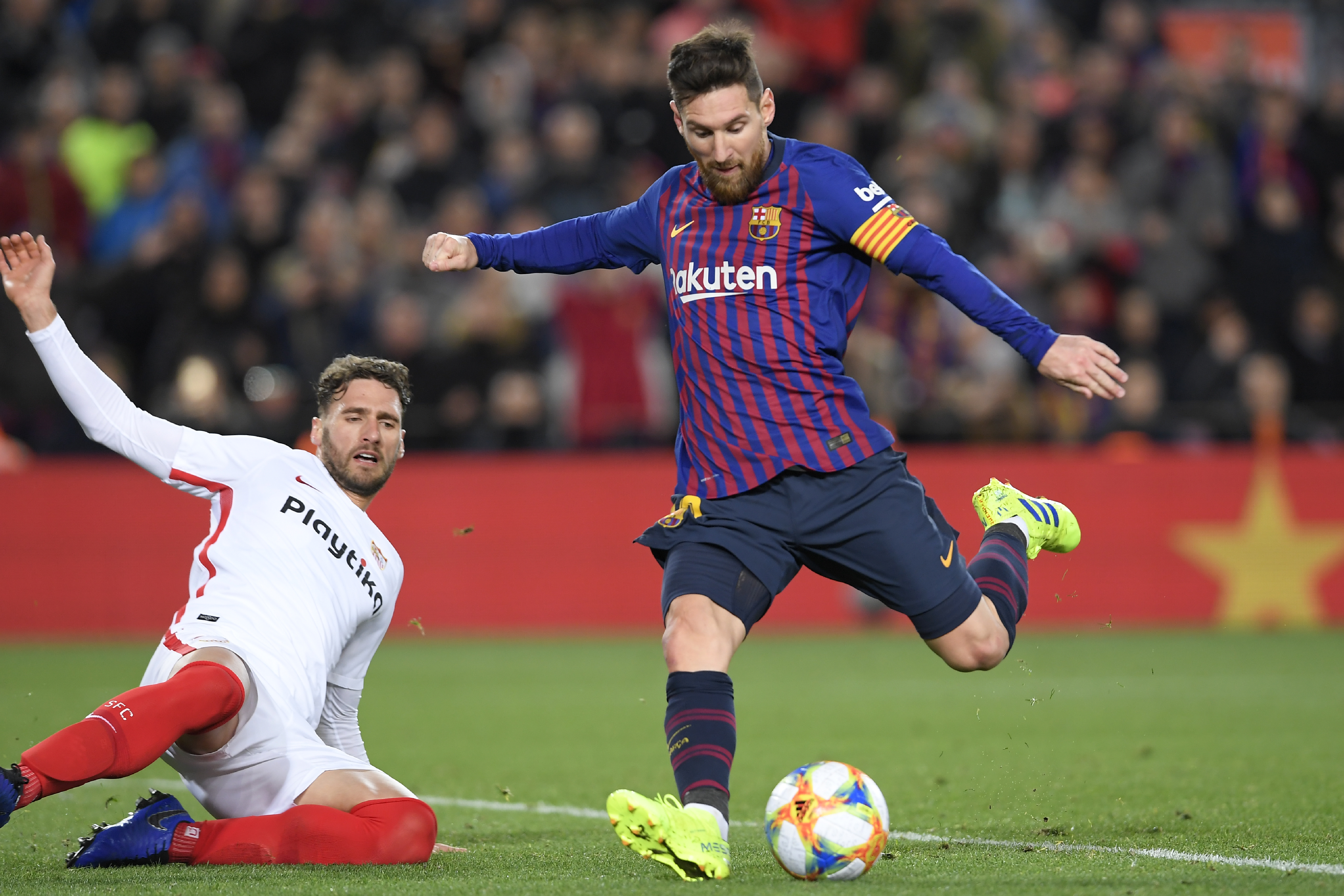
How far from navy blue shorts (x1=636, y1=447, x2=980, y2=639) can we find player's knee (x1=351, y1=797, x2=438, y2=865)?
3.06 feet

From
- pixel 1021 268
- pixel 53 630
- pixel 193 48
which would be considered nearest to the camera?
pixel 53 630

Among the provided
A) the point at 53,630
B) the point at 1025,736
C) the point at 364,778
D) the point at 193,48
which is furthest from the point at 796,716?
the point at 193,48

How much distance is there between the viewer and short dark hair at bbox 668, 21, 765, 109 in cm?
476

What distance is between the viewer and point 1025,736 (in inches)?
319

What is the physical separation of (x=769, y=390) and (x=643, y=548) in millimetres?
8276

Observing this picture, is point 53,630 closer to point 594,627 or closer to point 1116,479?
point 594,627

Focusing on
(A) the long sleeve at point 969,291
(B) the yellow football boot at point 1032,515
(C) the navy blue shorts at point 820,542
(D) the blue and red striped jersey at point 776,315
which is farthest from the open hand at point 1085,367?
(B) the yellow football boot at point 1032,515

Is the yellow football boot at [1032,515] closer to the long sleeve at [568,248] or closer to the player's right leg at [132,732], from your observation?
the long sleeve at [568,248]

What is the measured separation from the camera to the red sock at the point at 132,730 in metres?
4.40

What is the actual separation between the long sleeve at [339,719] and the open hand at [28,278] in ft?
4.75

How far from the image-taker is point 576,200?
46.6ft

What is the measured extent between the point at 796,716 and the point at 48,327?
4964 mm

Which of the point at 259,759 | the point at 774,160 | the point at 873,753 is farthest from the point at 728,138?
the point at 873,753

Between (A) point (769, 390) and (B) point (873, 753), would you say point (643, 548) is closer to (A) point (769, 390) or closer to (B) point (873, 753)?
(B) point (873, 753)
